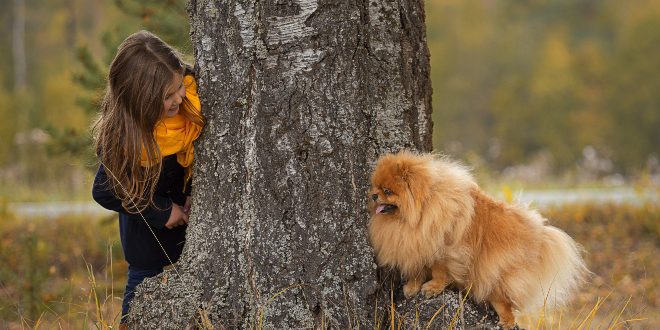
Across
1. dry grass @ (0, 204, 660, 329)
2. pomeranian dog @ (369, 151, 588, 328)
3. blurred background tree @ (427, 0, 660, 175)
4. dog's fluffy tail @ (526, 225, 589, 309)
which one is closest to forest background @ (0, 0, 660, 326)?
blurred background tree @ (427, 0, 660, 175)

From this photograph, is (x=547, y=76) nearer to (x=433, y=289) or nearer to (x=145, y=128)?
(x=433, y=289)

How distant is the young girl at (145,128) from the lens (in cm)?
336

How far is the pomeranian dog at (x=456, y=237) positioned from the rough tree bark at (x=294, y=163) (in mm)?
107

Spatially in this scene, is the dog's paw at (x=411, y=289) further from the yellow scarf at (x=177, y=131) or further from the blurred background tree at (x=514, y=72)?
the blurred background tree at (x=514, y=72)

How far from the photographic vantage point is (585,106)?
3378 cm

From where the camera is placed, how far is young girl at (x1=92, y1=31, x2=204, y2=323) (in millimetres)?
3357

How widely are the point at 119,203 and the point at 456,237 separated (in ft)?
5.33

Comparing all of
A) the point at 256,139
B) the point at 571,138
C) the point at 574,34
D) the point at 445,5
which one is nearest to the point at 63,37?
the point at 445,5

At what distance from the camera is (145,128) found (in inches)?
133

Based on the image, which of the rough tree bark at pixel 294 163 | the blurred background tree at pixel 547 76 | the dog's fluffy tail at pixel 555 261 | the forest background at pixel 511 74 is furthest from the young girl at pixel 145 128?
the blurred background tree at pixel 547 76

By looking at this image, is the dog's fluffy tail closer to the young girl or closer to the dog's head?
the dog's head

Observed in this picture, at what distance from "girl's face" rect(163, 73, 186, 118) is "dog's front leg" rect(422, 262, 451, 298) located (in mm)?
1418

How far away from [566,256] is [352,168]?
106 cm

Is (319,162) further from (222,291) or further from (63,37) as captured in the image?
(63,37)
